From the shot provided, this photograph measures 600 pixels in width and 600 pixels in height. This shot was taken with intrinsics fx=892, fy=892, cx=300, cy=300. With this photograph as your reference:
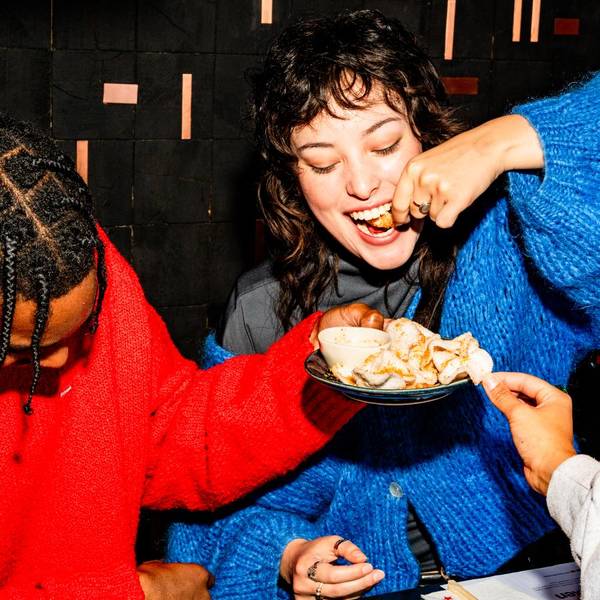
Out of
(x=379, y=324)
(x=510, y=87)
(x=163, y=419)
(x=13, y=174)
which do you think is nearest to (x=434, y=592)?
(x=379, y=324)

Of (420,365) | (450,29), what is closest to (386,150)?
(420,365)

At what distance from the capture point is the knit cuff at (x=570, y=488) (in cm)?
123

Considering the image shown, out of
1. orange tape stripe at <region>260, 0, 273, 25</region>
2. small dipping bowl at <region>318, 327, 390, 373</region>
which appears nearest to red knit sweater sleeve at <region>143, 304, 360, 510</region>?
small dipping bowl at <region>318, 327, 390, 373</region>

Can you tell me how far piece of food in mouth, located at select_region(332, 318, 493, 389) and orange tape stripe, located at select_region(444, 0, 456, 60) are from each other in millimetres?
3097

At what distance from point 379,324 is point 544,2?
11.1 feet

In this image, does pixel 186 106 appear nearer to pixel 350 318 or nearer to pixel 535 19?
pixel 535 19

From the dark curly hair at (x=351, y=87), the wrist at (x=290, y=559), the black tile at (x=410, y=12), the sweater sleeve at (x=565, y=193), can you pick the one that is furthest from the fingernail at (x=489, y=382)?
the black tile at (x=410, y=12)

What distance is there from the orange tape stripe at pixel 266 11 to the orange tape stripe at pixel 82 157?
37.3 inches

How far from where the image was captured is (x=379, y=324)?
169cm

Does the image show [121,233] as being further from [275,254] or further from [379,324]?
[379,324]

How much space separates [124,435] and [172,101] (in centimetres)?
231

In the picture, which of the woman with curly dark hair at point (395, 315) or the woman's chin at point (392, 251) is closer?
the woman with curly dark hair at point (395, 315)

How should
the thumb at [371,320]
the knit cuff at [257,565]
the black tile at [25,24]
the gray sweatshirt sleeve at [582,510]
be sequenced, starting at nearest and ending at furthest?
the gray sweatshirt sleeve at [582,510], the thumb at [371,320], the knit cuff at [257,565], the black tile at [25,24]

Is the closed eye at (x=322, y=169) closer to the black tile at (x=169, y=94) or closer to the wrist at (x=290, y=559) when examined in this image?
the wrist at (x=290, y=559)
